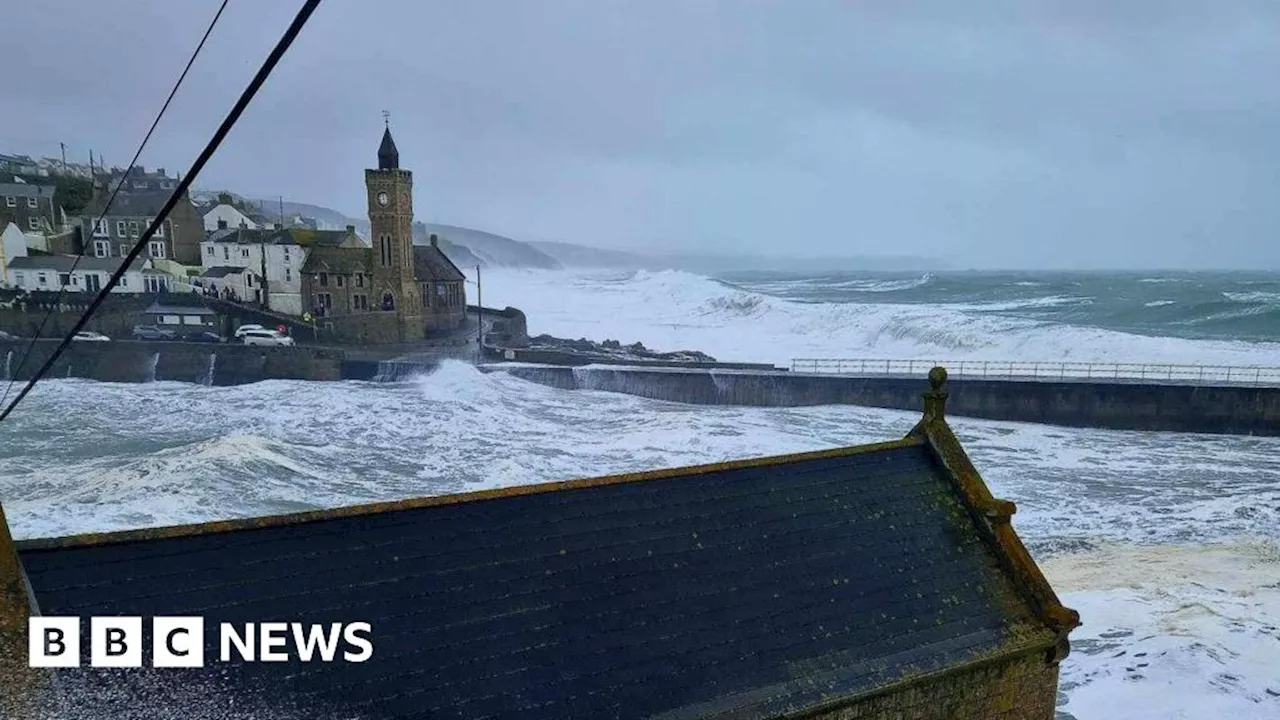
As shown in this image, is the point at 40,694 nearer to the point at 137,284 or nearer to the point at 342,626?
the point at 342,626

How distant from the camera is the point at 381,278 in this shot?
5191cm

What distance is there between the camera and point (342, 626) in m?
5.93

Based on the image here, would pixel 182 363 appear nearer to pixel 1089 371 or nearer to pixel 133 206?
pixel 133 206

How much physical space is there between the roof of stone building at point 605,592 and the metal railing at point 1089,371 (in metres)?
31.7

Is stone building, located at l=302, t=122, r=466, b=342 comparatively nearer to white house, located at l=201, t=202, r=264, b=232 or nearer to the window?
the window

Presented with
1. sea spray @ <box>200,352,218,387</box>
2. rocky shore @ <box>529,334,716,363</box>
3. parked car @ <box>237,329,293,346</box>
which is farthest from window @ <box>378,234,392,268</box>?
sea spray @ <box>200,352,218,387</box>

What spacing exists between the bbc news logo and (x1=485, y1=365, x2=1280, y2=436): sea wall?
33409 mm

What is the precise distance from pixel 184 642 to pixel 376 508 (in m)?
1.70

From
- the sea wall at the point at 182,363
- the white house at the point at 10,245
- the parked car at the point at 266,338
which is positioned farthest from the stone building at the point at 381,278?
the white house at the point at 10,245

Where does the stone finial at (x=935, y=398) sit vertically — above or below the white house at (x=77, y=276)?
below

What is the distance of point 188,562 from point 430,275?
5013 centimetres

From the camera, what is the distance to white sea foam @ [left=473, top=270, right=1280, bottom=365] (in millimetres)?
49875

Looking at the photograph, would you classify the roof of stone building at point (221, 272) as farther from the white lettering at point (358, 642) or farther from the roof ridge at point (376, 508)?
the white lettering at point (358, 642)

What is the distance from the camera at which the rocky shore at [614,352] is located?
152 ft
